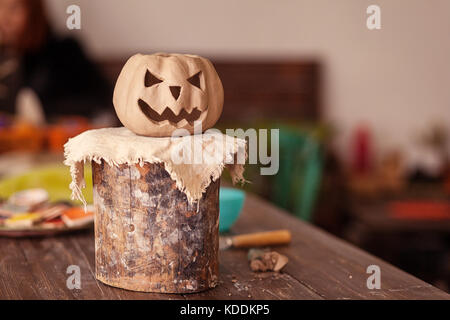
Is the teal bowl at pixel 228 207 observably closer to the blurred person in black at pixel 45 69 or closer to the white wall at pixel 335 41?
the blurred person in black at pixel 45 69

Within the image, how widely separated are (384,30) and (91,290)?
11.9 feet

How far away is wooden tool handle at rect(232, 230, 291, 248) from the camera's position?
120cm

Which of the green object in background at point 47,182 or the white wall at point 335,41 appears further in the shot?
the white wall at point 335,41

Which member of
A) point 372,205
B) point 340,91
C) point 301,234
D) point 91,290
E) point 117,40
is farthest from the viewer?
point 340,91

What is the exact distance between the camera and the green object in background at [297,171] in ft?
7.72

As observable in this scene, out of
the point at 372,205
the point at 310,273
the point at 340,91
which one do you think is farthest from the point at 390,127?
the point at 310,273

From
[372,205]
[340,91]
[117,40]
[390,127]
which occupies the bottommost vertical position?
[372,205]

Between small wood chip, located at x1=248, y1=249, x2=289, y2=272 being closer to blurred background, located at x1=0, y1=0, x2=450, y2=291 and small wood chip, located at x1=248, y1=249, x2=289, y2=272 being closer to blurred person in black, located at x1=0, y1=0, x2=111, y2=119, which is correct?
blurred background, located at x1=0, y1=0, x2=450, y2=291

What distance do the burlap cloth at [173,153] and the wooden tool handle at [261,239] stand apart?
0.87 feet

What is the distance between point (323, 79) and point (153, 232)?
3.36 metres

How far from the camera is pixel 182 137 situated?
974mm

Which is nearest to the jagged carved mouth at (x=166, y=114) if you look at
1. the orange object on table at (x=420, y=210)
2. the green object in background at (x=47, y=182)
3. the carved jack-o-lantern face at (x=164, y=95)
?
the carved jack-o-lantern face at (x=164, y=95)

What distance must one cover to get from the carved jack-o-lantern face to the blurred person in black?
88.4 inches

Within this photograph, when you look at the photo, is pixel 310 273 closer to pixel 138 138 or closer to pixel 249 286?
pixel 249 286
